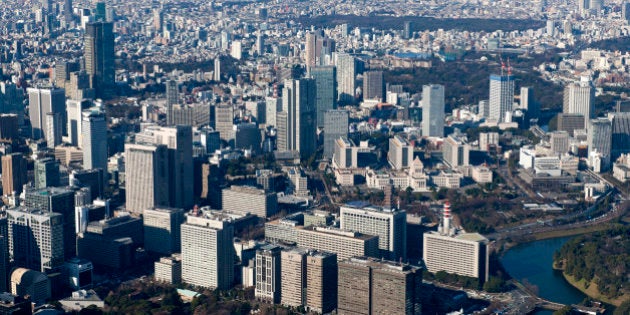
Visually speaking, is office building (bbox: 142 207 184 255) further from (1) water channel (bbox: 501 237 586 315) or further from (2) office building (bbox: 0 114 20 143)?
(2) office building (bbox: 0 114 20 143)

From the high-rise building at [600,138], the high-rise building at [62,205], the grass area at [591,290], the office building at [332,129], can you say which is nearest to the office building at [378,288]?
the grass area at [591,290]

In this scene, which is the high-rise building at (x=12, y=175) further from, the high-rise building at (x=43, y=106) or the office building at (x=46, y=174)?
the high-rise building at (x=43, y=106)

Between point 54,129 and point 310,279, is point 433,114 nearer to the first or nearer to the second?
point 54,129

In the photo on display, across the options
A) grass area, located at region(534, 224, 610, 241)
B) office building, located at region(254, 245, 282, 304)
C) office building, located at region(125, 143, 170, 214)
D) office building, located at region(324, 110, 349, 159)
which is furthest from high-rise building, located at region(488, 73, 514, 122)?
office building, located at region(254, 245, 282, 304)

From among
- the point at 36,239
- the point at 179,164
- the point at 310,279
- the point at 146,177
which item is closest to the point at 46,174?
the point at 146,177

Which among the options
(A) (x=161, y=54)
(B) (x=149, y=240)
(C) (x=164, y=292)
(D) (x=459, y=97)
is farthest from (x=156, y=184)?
(A) (x=161, y=54)
